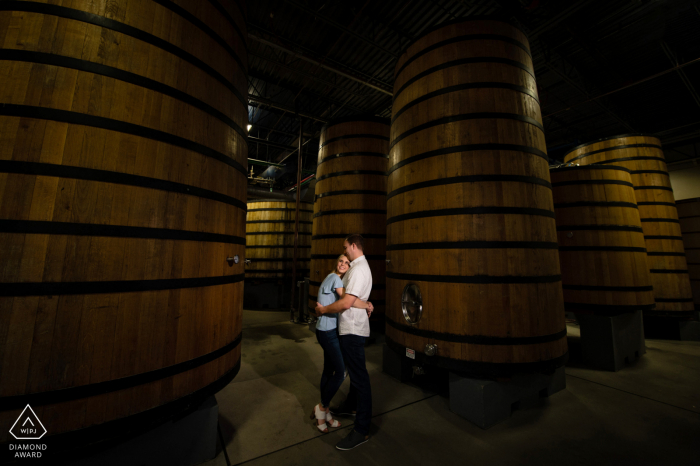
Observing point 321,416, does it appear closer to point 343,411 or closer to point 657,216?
point 343,411

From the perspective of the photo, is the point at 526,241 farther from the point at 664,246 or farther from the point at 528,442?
the point at 664,246

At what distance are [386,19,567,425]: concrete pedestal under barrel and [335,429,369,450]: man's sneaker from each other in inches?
32.2

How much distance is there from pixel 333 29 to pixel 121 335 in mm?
7153

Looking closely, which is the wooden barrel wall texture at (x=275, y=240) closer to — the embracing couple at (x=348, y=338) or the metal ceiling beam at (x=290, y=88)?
the metal ceiling beam at (x=290, y=88)

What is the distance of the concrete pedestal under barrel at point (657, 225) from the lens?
16.7ft

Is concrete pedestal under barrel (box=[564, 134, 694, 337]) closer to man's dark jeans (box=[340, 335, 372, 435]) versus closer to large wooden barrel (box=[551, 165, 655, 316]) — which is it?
large wooden barrel (box=[551, 165, 655, 316])

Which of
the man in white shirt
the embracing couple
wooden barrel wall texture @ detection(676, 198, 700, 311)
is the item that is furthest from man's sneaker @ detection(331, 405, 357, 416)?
wooden barrel wall texture @ detection(676, 198, 700, 311)

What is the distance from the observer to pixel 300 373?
343cm

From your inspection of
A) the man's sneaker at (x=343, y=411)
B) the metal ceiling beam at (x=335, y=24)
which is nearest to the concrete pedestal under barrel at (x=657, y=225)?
the metal ceiling beam at (x=335, y=24)

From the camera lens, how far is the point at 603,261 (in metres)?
3.76

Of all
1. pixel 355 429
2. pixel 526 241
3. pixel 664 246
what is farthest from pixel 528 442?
pixel 664 246

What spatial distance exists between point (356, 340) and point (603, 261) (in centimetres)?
401

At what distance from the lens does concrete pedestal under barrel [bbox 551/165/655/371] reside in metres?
3.68

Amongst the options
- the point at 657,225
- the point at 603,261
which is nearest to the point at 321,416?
the point at 603,261
